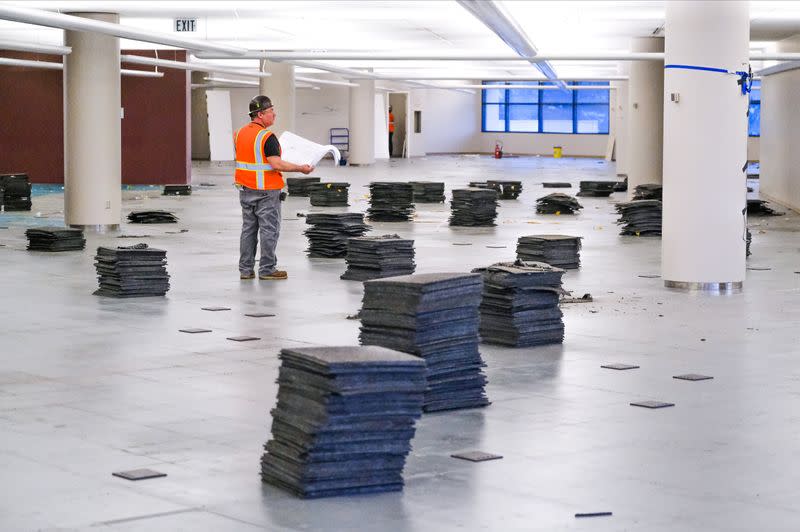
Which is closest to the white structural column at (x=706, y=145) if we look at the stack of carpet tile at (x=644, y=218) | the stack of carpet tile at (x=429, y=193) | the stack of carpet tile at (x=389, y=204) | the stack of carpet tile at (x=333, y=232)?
the stack of carpet tile at (x=333, y=232)

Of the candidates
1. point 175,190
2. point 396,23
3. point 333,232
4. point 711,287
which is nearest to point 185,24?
point 396,23

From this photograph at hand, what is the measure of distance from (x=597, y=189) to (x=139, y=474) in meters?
28.9

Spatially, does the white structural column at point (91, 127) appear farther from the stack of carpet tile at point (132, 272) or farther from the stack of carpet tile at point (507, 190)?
the stack of carpet tile at point (507, 190)

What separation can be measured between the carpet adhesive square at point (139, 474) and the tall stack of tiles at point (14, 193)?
72.5ft

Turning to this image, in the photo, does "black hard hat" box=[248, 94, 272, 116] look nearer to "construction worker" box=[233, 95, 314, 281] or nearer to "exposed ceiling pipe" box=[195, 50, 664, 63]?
"construction worker" box=[233, 95, 314, 281]

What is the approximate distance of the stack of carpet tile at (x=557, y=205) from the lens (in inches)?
1099

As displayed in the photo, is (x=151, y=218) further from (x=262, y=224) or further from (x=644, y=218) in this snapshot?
(x=262, y=224)

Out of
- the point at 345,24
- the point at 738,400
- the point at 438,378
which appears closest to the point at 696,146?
the point at 738,400

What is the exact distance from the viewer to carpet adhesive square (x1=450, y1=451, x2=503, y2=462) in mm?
6956

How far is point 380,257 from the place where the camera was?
15.2 metres

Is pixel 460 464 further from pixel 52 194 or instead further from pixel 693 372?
pixel 52 194

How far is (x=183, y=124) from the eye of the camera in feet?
122

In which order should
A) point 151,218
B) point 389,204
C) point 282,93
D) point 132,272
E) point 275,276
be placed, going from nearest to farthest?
1. point 132,272
2. point 275,276
3. point 151,218
4. point 389,204
5. point 282,93

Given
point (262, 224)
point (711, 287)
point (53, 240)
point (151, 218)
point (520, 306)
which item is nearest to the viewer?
point (520, 306)
